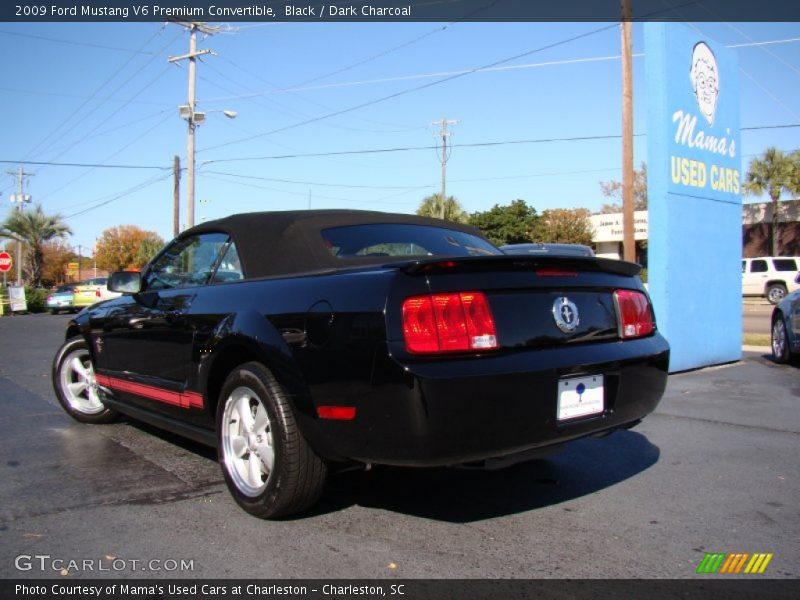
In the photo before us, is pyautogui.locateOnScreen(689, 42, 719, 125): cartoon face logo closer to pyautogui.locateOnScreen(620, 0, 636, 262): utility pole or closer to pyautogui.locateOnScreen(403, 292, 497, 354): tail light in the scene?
pyautogui.locateOnScreen(620, 0, 636, 262): utility pole

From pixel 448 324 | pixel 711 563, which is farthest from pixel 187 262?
pixel 711 563

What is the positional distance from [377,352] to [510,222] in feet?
158

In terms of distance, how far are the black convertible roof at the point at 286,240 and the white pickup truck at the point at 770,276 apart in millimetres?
25838

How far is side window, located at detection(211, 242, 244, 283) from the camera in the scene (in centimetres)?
378

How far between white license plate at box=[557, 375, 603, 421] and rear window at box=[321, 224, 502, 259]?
1306 millimetres

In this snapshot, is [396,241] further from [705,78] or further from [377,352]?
[705,78]

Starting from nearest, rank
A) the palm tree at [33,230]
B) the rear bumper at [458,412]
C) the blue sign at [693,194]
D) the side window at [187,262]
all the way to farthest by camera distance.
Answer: the rear bumper at [458,412] → the side window at [187,262] → the blue sign at [693,194] → the palm tree at [33,230]

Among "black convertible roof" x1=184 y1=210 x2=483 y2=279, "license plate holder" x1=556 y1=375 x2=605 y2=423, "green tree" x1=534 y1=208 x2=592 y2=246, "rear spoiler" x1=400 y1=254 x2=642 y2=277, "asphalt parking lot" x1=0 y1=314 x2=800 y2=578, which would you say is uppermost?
"green tree" x1=534 y1=208 x2=592 y2=246

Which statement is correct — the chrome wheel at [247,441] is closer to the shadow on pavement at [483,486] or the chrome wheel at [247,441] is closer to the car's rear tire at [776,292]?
the shadow on pavement at [483,486]

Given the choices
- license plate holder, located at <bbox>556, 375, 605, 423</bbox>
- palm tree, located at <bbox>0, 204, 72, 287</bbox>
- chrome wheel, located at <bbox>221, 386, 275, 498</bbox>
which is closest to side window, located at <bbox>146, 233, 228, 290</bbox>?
chrome wheel, located at <bbox>221, 386, 275, 498</bbox>

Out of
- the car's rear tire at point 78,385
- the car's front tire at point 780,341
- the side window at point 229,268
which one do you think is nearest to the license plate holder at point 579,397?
the side window at point 229,268

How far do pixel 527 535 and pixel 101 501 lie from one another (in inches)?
85.2

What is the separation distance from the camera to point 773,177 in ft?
113

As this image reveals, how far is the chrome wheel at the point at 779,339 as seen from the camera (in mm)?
8508
